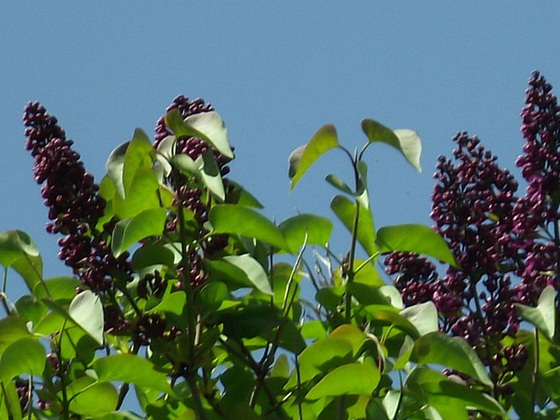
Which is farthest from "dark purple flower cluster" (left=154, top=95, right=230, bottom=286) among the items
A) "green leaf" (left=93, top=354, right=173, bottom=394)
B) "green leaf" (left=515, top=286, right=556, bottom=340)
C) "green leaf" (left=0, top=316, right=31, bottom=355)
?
"green leaf" (left=515, top=286, right=556, bottom=340)

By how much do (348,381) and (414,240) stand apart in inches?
12.7

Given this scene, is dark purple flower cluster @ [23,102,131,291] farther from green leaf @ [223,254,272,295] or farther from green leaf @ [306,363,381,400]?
green leaf @ [306,363,381,400]

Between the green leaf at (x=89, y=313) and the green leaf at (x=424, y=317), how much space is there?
49 cm

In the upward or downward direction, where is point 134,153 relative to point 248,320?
upward

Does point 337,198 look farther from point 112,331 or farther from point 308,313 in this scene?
point 112,331

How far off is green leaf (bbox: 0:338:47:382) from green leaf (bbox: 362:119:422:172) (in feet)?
1.98

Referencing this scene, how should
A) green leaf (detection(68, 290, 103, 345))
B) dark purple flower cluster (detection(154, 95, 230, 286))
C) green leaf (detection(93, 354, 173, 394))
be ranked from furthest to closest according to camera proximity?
dark purple flower cluster (detection(154, 95, 230, 286)) < green leaf (detection(93, 354, 173, 394)) < green leaf (detection(68, 290, 103, 345))

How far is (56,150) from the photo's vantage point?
206cm

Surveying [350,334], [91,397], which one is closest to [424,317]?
[350,334]

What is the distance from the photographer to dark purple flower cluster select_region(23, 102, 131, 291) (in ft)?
6.56

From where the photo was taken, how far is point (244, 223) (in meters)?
1.93

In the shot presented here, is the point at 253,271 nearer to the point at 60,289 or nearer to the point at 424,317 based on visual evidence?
the point at 424,317

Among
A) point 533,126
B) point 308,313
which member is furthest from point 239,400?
point 533,126

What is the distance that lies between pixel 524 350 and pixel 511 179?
35cm
